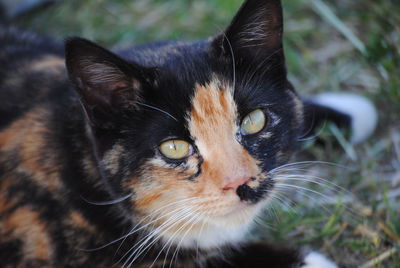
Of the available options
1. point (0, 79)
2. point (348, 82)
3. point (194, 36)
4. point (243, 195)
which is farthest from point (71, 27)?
point (243, 195)

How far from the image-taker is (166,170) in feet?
5.21

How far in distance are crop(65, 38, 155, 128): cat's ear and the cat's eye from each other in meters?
0.17

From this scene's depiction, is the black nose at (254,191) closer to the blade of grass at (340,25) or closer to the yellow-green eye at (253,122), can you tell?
the yellow-green eye at (253,122)

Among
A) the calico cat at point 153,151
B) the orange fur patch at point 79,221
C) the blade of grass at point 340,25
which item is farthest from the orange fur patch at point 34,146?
the blade of grass at point 340,25

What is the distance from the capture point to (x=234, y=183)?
151 cm

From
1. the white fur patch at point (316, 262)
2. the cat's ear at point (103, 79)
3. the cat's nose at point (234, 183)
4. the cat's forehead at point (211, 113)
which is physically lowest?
the white fur patch at point (316, 262)

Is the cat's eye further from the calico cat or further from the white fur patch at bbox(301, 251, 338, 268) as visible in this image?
the white fur patch at bbox(301, 251, 338, 268)

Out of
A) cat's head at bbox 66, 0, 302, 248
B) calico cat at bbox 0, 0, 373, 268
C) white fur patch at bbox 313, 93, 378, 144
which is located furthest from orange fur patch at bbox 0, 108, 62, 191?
white fur patch at bbox 313, 93, 378, 144

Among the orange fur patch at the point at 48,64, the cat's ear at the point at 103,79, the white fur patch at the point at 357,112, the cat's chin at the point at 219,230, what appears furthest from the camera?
the white fur patch at the point at 357,112

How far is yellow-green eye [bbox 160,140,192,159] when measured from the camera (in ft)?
5.21

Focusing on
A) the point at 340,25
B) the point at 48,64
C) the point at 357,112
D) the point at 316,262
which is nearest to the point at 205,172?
the point at 316,262

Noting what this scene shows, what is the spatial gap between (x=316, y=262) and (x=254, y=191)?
515mm

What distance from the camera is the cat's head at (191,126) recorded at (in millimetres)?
1548

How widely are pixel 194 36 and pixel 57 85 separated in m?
1.53
